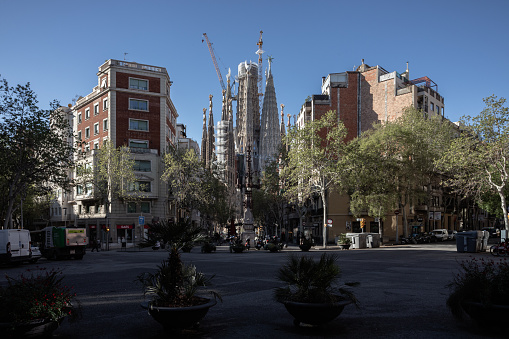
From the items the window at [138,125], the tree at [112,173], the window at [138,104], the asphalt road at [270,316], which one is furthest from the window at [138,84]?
the asphalt road at [270,316]

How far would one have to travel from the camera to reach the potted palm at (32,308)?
228 inches

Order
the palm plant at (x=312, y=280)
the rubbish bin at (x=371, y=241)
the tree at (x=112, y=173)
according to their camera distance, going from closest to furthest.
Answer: the palm plant at (x=312, y=280) < the rubbish bin at (x=371, y=241) < the tree at (x=112, y=173)

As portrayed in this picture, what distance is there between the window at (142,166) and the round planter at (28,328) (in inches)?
1869

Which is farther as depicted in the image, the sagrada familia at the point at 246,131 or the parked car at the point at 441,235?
the sagrada familia at the point at 246,131

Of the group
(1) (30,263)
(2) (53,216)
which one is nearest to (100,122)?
(2) (53,216)

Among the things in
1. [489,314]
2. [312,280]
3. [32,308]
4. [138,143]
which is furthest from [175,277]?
[138,143]

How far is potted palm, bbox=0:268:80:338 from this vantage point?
579 cm

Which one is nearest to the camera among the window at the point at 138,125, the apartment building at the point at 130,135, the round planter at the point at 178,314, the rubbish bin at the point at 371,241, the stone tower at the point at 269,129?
the round planter at the point at 178,314

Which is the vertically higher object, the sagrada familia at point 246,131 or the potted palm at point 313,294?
the sagrada familia at point 246,131

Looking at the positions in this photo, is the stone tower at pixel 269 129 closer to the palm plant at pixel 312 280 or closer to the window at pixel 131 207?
the window at pixel 131 207

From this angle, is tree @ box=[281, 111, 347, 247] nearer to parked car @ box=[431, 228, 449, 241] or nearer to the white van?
parked car @ box=[431, 228, 449, 241]

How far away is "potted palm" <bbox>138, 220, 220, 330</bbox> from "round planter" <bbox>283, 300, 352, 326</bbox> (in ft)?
4.35

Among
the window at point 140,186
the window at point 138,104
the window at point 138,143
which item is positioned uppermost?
the window at point 138,104

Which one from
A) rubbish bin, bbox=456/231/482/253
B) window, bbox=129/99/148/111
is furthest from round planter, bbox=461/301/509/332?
window, bbox=129/99/148/111
